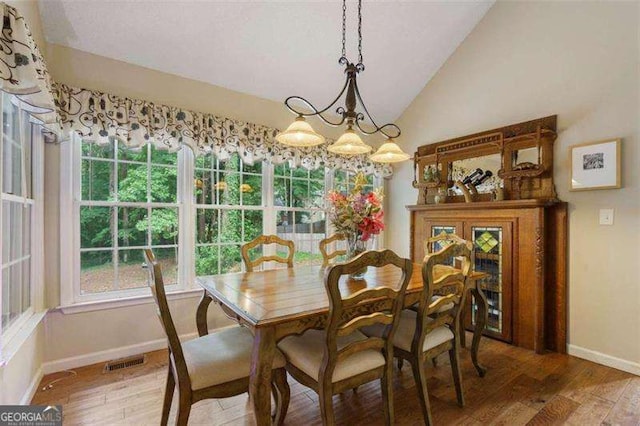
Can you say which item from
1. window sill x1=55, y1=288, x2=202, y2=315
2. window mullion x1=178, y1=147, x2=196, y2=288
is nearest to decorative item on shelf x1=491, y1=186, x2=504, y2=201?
window mullion x1=178, y1=147, x2=196, y2=288

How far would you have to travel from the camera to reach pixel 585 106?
2676mm

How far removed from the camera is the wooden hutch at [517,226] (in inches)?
109

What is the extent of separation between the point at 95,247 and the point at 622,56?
4.61m

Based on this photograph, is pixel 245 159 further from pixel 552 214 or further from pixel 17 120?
pixel 552 214

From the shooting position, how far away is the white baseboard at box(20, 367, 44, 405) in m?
1.93

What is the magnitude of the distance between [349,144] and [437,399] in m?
1.83

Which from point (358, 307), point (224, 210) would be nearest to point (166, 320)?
point (358, 307)

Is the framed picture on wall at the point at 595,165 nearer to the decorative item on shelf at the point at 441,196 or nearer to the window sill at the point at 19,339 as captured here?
the decorative item on shelf at the point at 441,196

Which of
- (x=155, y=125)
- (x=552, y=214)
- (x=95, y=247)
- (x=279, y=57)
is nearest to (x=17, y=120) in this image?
(x=155, y=125)

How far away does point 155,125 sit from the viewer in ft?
8.84

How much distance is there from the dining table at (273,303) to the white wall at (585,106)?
3.62ft

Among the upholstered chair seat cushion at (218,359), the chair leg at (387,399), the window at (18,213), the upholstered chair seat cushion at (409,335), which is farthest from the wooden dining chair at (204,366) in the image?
the window at (18,213)

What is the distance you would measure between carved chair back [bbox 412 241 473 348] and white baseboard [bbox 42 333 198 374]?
2.30 metres

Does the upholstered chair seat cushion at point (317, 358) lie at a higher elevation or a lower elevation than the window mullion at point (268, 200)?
lower
